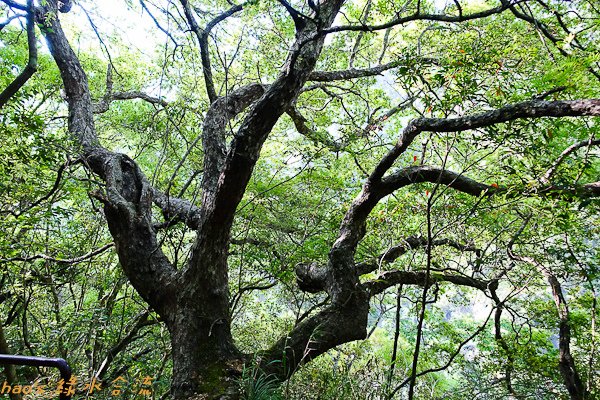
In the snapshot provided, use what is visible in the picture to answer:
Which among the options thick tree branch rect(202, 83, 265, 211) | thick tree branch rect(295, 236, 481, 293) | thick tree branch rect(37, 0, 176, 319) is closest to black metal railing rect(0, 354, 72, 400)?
thick tree branch rect(37, 0, 176, 319)

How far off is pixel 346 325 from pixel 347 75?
3107 millimetres

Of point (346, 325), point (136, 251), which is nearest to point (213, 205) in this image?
point (136, 251)

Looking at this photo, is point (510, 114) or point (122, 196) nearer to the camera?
point (510, 114)

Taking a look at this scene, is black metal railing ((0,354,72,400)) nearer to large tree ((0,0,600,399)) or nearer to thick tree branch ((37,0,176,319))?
large tree ((0,0,600,399))

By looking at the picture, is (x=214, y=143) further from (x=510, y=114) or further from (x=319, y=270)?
(x=510, y=114)

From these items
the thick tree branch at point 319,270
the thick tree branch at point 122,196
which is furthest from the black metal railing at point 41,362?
the thick tree branch at point 319,270

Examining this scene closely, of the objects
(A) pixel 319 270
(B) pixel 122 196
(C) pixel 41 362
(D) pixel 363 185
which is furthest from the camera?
(A) pixel 319 270

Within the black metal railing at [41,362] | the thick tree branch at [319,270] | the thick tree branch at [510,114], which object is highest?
the thick tree branch at [510,114]

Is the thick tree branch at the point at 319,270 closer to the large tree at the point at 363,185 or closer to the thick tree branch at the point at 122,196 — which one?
the large tree at the point at 363,185

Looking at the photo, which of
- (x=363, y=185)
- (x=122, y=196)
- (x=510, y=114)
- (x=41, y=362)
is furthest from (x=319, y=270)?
(x=41, y=362)

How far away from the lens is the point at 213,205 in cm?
291

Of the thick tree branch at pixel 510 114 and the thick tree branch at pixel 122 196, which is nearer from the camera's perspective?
the thick tree branch at pixel 510 114

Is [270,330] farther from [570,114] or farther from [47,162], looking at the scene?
[570,114]

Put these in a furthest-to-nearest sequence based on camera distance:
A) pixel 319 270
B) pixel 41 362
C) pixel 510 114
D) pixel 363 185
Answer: pixel 319 270, pixel 363 185, pixel 510 114, pixel 41 362
